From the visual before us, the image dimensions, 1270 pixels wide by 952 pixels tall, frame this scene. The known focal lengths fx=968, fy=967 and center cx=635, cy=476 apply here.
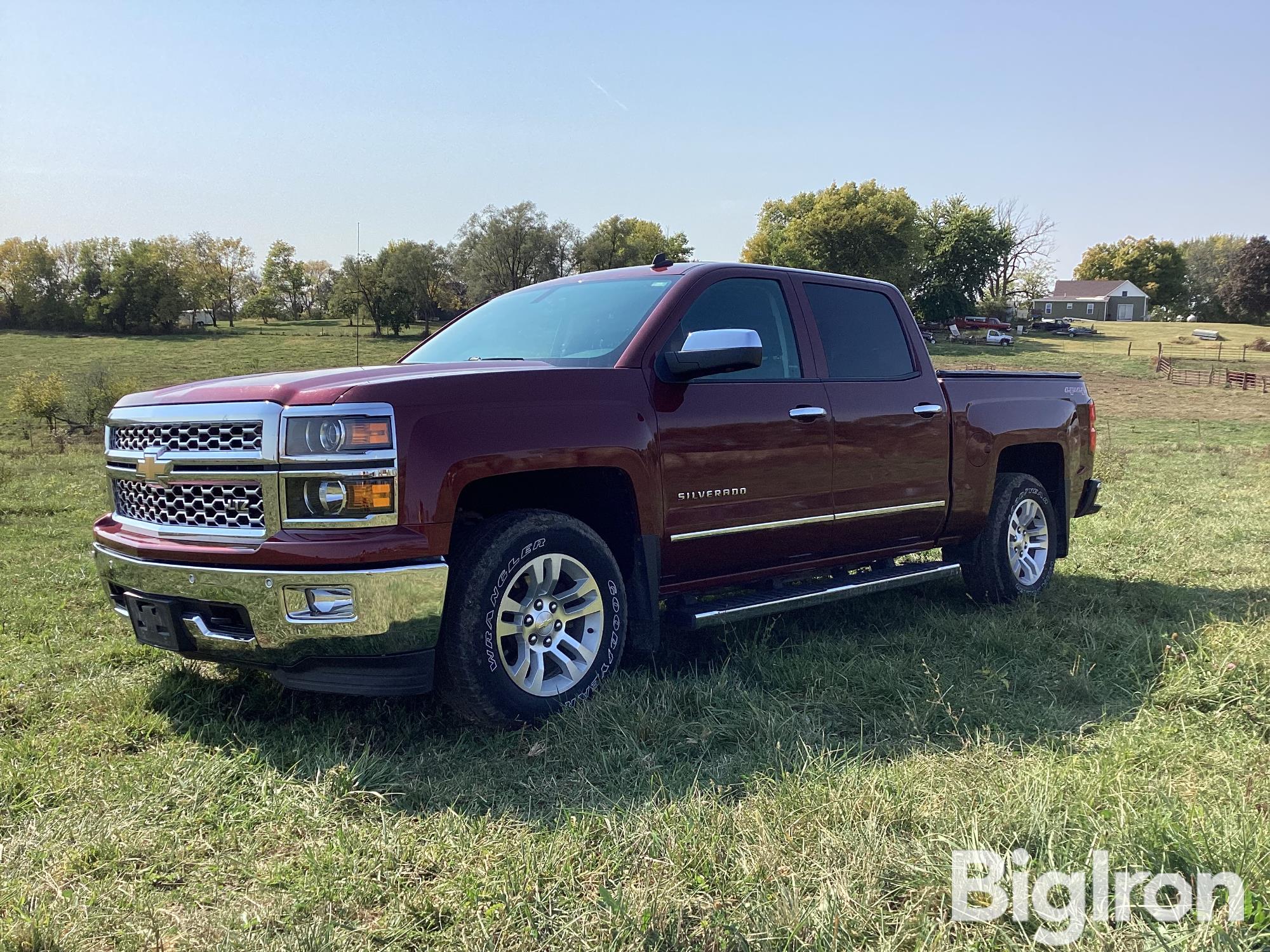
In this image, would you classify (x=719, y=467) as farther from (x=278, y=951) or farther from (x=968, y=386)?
(x=278, y=951)

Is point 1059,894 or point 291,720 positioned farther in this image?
point 291,720

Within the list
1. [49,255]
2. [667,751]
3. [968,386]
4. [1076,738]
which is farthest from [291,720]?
[49,255]

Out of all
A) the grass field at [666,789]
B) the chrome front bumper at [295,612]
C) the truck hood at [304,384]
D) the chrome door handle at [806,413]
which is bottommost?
the grass field at [666,789]

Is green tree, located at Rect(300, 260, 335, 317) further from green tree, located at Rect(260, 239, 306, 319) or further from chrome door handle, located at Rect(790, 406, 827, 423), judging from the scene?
chrome door handle, located at Rect(790, 406, 827, 423)

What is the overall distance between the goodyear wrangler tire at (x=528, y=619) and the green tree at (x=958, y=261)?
77803 millimetres

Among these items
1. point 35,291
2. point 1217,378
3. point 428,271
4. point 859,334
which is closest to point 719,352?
point 859,334

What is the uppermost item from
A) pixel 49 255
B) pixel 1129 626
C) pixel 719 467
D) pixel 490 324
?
pixel 49 255

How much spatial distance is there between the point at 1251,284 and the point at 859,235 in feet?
135

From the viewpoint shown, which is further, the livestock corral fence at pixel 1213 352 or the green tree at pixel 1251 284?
the green tree at pixel 1251 284

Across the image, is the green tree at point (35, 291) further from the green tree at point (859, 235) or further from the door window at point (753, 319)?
the door window at point (753, 319)

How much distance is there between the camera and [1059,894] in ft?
7.86

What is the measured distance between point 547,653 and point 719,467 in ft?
3.68

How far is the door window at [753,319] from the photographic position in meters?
4.45

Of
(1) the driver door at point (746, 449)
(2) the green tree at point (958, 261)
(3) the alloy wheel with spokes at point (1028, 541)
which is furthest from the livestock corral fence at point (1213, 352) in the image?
(1) the driver door at point (746, 449)
